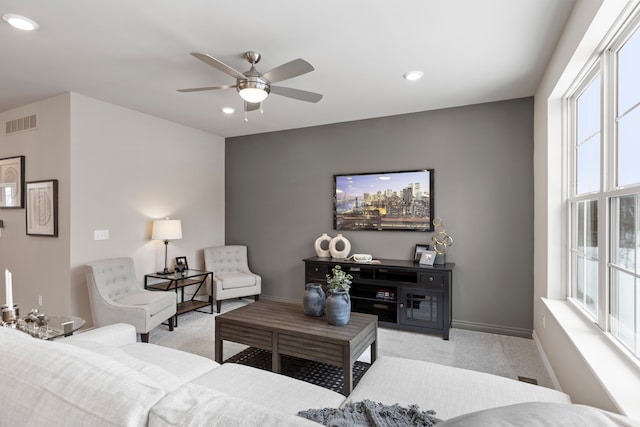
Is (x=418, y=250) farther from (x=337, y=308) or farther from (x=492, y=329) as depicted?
(x=337, y=308)

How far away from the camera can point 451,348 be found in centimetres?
338

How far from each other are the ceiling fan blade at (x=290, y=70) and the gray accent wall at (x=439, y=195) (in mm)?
2041

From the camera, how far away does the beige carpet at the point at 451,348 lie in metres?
2.95

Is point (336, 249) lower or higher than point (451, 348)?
higher

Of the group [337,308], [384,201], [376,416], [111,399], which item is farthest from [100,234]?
[376,416]

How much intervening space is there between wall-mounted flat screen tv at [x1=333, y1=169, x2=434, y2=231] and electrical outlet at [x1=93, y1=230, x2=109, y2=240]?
2750mm

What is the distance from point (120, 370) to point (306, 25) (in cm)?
225

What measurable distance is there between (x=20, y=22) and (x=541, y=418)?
3.30 metres

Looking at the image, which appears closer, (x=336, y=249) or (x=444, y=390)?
(x=444, y=390)

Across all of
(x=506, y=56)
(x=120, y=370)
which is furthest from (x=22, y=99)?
(x=506, y=56)

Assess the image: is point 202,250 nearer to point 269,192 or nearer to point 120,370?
point 269,192

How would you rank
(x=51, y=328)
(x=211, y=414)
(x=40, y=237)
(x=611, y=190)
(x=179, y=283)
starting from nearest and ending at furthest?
(x=211, y=414)
(x=611, y=190)
(x=51, y=328)
(x=40, y=237)
(x=179, y=283)

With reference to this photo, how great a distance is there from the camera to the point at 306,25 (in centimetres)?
233

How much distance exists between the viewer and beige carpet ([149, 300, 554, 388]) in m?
2.95
